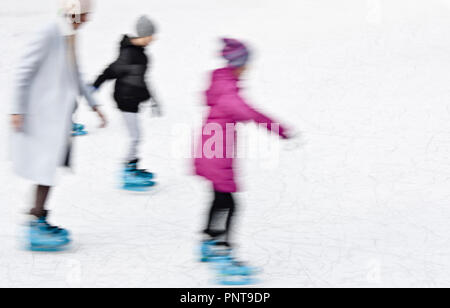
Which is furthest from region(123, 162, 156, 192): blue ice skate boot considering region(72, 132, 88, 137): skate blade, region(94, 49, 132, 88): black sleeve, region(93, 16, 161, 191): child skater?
region(72, 132, 88, 137): skate blade

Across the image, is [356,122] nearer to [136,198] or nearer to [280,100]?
[280,100]

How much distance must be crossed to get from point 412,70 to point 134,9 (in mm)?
3644

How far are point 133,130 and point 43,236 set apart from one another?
1137mm

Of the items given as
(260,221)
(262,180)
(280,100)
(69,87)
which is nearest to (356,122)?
(280,100)

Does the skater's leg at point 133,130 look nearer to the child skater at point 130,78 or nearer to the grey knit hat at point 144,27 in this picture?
the child skater at point 130,78

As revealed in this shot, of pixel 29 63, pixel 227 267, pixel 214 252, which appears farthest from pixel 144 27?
pixel 227 267

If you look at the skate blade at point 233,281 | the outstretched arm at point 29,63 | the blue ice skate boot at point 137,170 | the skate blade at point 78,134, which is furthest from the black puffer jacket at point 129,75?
the skate blade at point 233,281

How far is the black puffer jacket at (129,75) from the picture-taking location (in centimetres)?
582

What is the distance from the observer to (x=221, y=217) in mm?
4824

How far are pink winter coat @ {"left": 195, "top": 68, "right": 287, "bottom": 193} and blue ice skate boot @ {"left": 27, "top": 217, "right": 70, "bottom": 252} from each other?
3.29ft

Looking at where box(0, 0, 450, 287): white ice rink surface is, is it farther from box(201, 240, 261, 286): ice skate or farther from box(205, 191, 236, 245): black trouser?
box(205, 191, 236, 245): black trouser

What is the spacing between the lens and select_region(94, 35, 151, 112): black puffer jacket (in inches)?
229

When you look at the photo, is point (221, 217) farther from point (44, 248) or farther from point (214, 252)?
point (44, 248)

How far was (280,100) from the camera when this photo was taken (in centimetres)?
782
